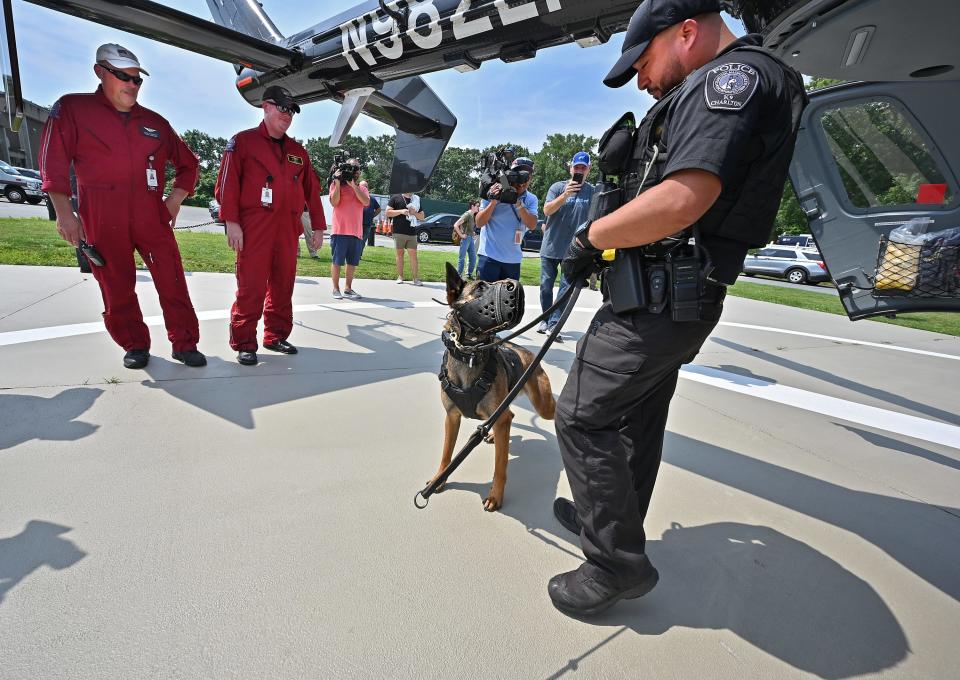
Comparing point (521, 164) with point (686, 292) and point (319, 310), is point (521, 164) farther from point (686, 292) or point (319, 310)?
point (686, 292)

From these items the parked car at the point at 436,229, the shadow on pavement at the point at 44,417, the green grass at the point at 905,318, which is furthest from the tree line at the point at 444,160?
the shadow on pavement at the point at 44,417

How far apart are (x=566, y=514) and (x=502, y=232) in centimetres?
328

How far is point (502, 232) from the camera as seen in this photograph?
180 inches

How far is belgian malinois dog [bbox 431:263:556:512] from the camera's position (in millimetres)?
1855

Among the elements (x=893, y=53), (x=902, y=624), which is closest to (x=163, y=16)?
(x=893, y=53)

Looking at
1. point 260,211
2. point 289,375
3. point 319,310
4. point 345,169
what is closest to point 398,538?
point 289,375

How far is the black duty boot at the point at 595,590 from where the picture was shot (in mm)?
1389

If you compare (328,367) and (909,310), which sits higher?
(909,310)

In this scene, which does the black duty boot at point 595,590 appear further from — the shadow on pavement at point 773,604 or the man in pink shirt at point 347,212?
the man in pink shirt at point 347,212

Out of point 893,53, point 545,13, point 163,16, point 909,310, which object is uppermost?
point 163,16

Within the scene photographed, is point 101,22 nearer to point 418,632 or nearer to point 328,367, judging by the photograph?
point 328,367

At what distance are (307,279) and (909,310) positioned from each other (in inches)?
303

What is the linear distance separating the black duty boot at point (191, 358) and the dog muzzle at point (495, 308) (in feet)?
9.00

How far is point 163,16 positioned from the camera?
412cm
